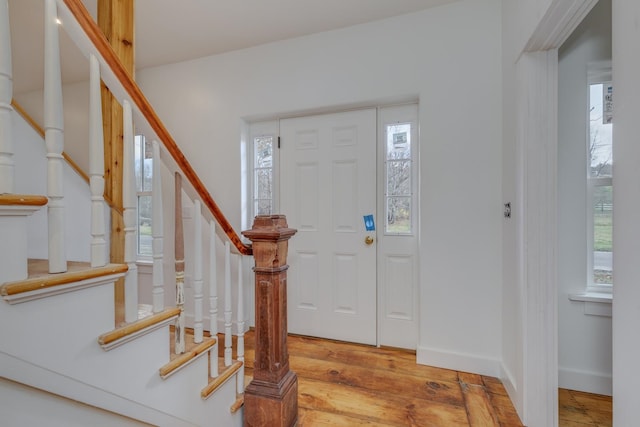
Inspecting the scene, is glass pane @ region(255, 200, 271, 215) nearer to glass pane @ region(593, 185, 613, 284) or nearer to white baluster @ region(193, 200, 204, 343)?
white baluster @ region(193, 200, 204, 343)

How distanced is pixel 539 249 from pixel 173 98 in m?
3.30

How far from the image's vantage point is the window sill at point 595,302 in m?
1.71

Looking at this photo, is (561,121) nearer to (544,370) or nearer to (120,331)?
(544,370)

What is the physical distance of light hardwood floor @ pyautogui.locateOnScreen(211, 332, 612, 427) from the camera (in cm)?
153

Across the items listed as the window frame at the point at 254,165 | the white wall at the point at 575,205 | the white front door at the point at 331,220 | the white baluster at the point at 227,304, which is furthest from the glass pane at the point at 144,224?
the white wall at the point at 575,205

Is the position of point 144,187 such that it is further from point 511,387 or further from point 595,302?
point 595,302

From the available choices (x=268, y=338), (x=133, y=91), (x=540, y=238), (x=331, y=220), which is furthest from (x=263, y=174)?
(x=540, y=238)

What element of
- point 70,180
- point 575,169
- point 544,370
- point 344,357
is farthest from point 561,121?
point 70,180

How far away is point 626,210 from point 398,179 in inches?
63.0

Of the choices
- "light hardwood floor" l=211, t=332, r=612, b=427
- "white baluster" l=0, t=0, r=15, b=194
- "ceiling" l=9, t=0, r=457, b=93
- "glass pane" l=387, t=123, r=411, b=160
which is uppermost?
"ceiling" l=9, t=0, r=457, b=93

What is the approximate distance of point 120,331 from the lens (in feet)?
2.73

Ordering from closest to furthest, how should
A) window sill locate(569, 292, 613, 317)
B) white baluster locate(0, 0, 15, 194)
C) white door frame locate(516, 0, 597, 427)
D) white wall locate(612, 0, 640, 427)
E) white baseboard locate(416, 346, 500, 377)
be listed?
white baluster locate(0, 0, 15, 194), white wall locate(612, 0, 640, 427), white door frame locate(516, 0, 597, 427), window sill locate(569, 292, 613, 317), white baseboard locate(416, 346, 500, 377)

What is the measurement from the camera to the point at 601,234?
70.4 inches

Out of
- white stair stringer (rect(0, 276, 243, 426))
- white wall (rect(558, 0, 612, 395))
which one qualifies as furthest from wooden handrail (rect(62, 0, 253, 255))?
white wall (rect(558, 0, 612, 395))
